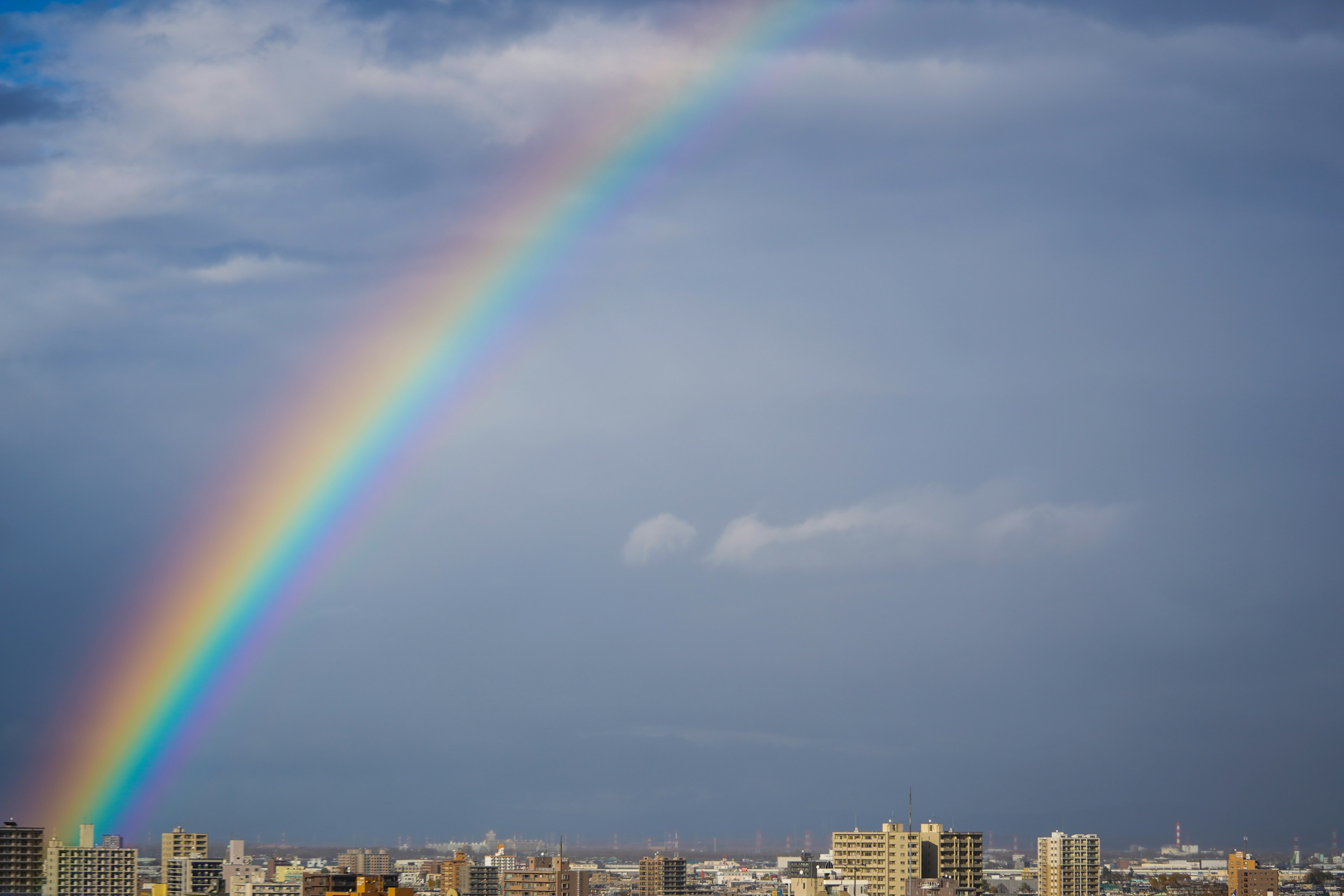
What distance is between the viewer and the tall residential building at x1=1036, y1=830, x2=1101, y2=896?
99.6 m

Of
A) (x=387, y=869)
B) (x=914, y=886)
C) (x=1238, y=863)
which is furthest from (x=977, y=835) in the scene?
(x=387, y=869)

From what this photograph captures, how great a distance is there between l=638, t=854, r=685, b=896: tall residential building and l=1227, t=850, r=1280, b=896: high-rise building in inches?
1525

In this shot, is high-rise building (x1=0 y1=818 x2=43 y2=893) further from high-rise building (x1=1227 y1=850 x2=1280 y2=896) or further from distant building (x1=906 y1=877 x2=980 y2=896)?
high-rise building (x1=1227 y1=850 x2=1280 y2=896)

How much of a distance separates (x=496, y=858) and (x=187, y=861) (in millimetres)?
27474

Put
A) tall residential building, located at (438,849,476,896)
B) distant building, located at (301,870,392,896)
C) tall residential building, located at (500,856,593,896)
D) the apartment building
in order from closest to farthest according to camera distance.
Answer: distant building, located at (301,870,392,896) < tall residential building, located at (500,856,593,896) < tall residential building, located at (438,849,476,896) < the apartment building

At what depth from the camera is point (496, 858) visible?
117750mm

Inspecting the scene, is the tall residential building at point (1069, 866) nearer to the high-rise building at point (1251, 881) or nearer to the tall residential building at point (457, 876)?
the high-rise building at point (1251, 881)

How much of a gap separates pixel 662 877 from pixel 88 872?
39.8m

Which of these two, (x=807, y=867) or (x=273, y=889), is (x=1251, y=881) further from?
(x=273, y=889)

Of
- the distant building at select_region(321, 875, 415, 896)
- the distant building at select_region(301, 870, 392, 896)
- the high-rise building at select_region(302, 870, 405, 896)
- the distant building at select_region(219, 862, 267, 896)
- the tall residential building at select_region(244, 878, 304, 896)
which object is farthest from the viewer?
the distant building at select_region(219, 862, 267, 896)

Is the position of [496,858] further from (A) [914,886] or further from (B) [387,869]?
(A) [914,886]

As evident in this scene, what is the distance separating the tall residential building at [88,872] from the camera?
9450 cm

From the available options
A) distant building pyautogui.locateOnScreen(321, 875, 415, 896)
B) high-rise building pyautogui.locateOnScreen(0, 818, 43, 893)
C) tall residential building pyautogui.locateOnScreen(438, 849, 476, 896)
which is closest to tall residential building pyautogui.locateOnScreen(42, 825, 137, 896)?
high-rise building pyautogui.locateOnScreen(0, 818, 43, 893)

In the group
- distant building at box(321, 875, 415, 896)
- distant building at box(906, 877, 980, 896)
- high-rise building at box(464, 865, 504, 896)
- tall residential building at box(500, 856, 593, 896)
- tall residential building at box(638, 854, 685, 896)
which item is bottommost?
tall residential building at box(638, 854, 685, 896)
